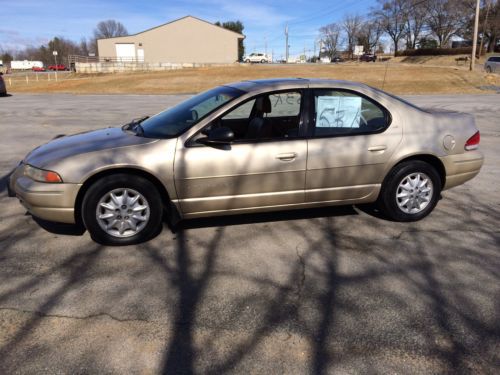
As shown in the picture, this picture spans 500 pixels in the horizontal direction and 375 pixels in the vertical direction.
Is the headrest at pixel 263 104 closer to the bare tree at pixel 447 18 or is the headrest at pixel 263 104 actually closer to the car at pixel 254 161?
the car at pixel 254 161

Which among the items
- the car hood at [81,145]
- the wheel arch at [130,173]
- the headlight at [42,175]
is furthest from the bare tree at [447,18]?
the headlight at [42,175]

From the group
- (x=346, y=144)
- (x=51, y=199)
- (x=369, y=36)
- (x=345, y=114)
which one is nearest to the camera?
(x=51, y=199)

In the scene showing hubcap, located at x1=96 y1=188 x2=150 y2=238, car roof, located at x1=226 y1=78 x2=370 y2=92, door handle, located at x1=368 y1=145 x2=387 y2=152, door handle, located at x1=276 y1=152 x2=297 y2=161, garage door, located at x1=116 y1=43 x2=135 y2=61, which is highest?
garage door, located at x1=116 y1=43 x2=135 y2=61

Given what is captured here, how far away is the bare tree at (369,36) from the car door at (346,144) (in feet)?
339

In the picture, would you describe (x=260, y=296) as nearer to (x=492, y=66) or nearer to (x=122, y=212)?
(x=122, y=212)

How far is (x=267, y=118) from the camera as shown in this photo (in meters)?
4.65

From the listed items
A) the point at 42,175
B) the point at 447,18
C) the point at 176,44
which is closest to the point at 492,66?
the point at 42,175

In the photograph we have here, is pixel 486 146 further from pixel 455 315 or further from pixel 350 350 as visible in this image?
pixel 350 350

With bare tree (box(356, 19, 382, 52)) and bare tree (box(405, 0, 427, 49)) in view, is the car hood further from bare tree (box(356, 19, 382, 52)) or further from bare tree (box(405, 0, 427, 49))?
bare tree (box(356, 19, 382, 52))

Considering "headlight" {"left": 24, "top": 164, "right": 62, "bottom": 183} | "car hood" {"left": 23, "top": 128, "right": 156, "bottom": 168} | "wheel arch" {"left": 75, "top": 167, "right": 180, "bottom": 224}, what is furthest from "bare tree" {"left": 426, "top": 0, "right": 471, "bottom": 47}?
"headlight" {"left": 24, "top": 164, "right": 62, "bottom": 183}

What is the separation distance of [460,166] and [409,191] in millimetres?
708

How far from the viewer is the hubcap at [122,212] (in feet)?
13.1

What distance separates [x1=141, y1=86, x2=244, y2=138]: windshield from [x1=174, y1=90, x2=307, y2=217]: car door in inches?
6.9

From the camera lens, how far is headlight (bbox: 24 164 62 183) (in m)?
3.91
